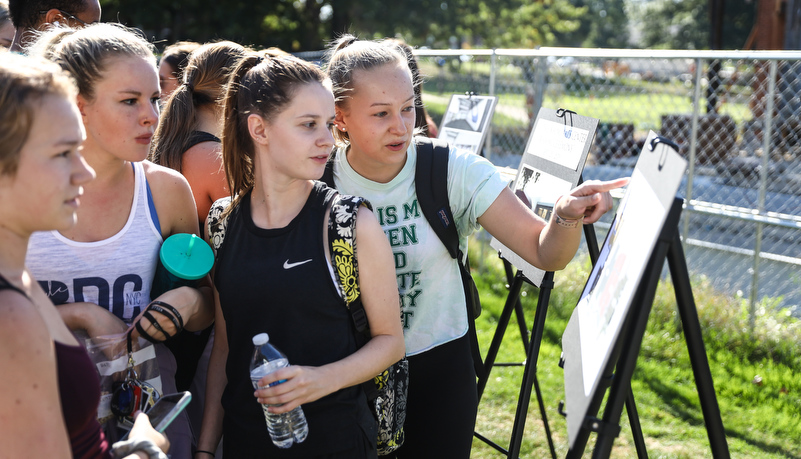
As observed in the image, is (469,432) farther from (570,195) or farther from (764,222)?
(764,222)

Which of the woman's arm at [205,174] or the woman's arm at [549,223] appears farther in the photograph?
the woman's arm at [205,174]

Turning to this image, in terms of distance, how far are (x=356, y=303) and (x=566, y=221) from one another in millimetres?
640

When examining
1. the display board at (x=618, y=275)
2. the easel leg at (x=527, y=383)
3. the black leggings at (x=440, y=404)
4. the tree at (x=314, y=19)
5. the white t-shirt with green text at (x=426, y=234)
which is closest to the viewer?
the display board at (x=618, y=275)

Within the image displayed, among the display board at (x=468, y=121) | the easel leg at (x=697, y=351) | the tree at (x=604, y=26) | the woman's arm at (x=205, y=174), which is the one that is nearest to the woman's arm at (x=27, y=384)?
the easel leg at (x=697, y=351)

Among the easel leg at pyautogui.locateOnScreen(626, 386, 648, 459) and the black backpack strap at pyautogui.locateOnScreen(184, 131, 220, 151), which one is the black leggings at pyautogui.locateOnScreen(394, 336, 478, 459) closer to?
the easel leg at pyautogui.locateOnScreen(626, 386, 648, 459)

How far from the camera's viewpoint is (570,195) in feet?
A: 5.81

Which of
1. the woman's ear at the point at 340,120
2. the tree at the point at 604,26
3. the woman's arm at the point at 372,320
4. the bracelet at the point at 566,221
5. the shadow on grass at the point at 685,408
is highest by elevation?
the tree at the point at 604,26

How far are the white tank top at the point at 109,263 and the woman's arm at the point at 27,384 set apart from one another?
2.24 feet

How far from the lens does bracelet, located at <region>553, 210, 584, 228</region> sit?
71.2 inches

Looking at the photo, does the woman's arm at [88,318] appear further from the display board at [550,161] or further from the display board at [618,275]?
the display board at [550,161]

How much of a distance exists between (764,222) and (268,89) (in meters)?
3.84

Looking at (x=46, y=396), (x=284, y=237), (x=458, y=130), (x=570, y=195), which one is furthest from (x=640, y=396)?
(x=46, y=396)

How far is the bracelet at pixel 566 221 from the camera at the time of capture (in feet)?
5.94

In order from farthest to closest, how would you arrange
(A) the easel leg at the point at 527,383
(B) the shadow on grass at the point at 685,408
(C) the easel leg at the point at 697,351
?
(B) the shadow on grass at the point at 685,408
(A) the easel leg at the point at 527,383
(C) the easel leg at the point at 697,351
